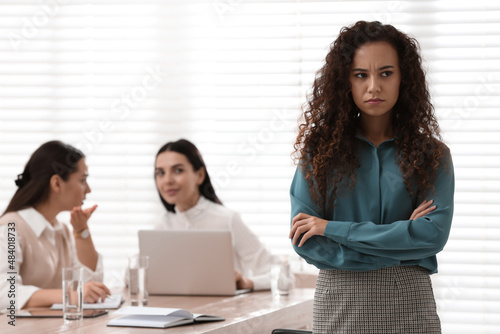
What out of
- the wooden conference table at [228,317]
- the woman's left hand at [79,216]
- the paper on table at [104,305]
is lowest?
the wooden conference table at [228,317]

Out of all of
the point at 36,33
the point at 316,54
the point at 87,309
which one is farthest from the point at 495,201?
the point at 36,33

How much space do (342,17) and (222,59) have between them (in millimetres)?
721

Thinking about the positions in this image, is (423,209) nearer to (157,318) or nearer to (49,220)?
(157,318)

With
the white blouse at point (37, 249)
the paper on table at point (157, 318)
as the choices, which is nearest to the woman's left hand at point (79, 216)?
the white blouse at point (37, 249)

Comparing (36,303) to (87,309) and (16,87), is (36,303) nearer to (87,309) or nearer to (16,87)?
(87,309)

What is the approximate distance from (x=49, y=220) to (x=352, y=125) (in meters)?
1.67

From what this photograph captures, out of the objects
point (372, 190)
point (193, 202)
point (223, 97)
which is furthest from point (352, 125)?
point (223, 97)

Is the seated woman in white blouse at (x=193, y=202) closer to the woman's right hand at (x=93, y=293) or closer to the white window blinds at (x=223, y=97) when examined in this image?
the white window blinds at (x=223, y=97)

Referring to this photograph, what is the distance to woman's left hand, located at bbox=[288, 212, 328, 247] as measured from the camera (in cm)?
176

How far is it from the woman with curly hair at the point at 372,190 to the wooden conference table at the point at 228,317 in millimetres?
460

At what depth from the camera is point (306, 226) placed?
70.4 inches

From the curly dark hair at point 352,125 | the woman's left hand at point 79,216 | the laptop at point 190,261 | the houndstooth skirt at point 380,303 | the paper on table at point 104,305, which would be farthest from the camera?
the woman's left hand at point 79,216

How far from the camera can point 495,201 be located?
3490 mm

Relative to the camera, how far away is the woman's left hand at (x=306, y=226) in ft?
5.79
